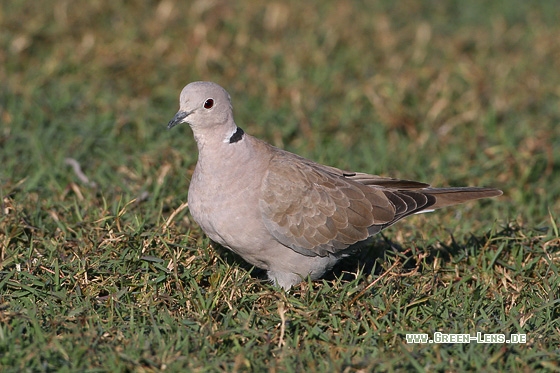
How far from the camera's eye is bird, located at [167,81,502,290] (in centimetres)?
462

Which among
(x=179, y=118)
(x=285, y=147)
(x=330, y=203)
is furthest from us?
(x=285, y=147)

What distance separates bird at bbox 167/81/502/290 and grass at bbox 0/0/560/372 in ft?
0.69

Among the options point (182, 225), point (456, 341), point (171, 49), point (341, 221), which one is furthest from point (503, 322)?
point (171, 49)

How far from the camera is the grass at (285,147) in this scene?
163 inches

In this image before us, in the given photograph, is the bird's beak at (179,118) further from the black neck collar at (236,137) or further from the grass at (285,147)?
the grass at (285,147)

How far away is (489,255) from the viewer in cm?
523

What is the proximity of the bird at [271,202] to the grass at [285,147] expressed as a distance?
8.3 inches

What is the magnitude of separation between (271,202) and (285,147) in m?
2.43

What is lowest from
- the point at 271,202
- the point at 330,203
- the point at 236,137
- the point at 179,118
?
the point at 330,203

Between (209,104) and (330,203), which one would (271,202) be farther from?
(209,104)

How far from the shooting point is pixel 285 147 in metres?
7.07

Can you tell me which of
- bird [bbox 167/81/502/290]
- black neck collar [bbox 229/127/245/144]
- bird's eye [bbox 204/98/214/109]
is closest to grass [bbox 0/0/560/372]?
bird [bbox 167/81/502/290]

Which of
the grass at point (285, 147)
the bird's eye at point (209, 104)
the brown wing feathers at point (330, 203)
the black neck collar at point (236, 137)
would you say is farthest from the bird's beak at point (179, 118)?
the grass at point (285, 147)

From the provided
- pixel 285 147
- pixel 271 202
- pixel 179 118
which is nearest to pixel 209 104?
pixel 179 118
